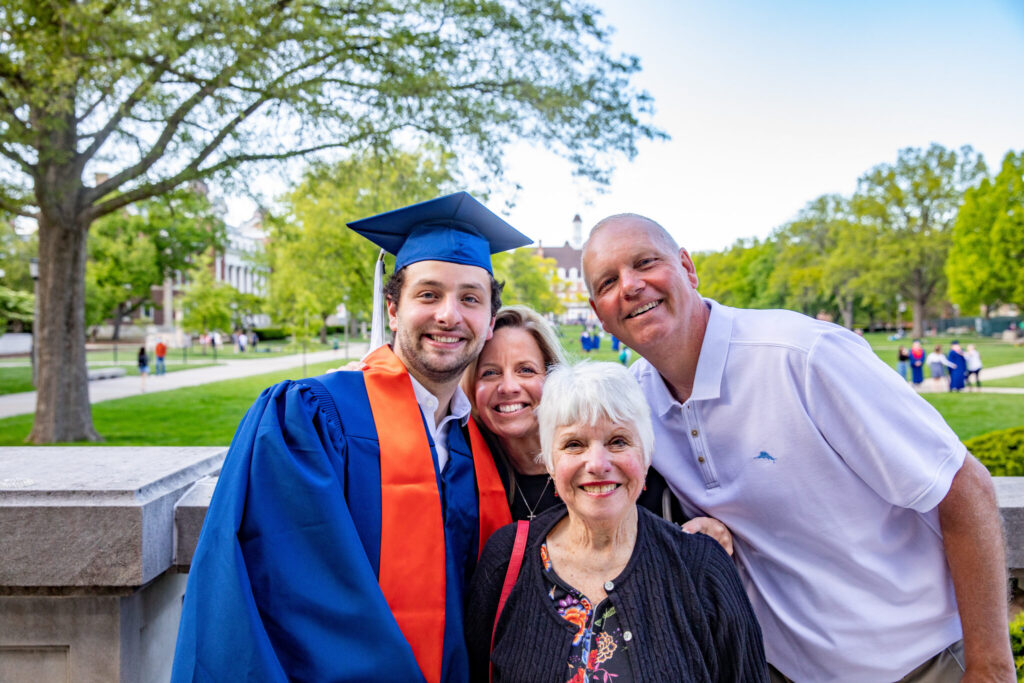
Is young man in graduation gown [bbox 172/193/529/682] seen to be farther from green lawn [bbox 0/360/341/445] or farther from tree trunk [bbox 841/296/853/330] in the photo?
tree trunk [bbox 841/296/853/330]

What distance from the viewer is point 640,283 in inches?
91.7

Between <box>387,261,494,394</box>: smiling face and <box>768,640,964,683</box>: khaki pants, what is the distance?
5.63 ft

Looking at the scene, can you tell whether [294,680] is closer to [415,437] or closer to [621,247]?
[415,437]

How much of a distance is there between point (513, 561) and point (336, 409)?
2.35 ft

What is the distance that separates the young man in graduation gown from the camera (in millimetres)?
1904

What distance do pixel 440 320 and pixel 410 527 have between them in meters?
0.69

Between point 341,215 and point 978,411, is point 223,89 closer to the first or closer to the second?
point 341,215

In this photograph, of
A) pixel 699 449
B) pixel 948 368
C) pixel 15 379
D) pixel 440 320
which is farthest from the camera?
pixel 15 379

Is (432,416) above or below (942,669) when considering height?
above

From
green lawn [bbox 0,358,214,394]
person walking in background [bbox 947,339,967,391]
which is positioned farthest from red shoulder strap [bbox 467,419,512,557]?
green lawn [bbox 0,358,214,394]

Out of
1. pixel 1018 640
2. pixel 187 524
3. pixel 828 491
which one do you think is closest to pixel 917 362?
pixel 1018 640

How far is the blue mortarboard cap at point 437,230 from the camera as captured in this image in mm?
2605

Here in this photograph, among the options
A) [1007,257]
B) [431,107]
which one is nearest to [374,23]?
[431,107]

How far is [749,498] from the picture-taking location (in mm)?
2229
